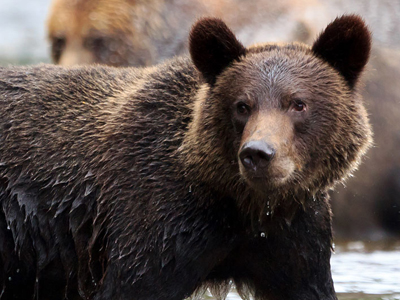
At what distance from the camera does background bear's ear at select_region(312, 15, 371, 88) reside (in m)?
5.13

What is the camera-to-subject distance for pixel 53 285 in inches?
225

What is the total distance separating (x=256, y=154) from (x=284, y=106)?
49 centimetres

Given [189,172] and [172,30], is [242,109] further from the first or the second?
[172,30]

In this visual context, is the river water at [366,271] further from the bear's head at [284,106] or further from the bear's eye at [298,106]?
the bear's eye at [298,106]

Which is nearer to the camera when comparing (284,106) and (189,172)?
(284,106)

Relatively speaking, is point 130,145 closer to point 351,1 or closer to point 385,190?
point 385,190

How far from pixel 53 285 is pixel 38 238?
A: 36cm

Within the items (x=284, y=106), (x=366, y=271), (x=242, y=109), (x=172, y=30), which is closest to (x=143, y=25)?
(x=172, y=30)

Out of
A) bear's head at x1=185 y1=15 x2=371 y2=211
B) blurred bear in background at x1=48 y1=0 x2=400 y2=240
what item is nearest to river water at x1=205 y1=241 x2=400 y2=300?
blurred bear in background at x1=48 y1=0 x2=400 y2=240

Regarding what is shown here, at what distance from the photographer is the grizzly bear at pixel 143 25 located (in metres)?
10.5

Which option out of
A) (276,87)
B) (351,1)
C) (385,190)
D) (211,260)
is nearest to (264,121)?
(276,87)

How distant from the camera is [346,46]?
5.16 m

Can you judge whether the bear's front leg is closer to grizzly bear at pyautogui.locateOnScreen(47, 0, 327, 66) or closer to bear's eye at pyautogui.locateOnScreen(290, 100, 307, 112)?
bear's eye at pyautogui.locateOnScreen(290, 100, 307, 112)

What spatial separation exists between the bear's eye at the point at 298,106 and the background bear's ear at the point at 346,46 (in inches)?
16.6
